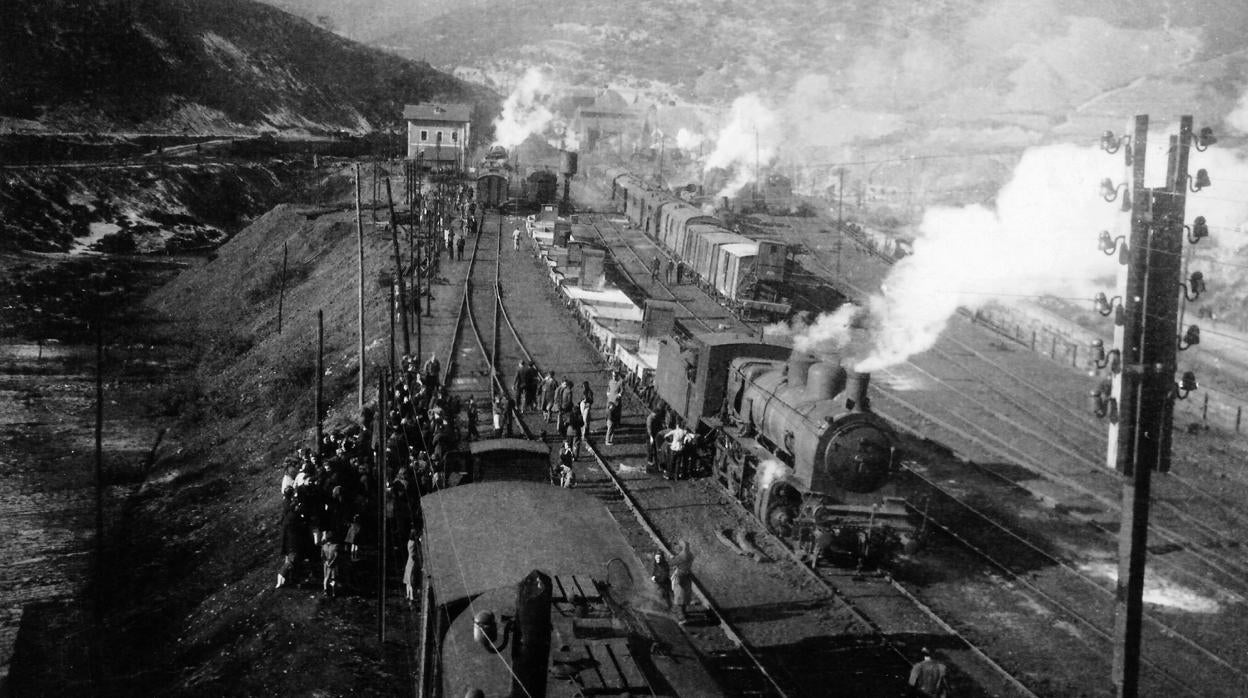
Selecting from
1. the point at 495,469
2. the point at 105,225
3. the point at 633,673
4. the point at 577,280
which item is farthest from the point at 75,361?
the point at 633,673

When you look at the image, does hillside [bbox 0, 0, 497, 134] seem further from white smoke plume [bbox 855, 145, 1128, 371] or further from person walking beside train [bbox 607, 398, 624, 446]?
white smoke plume [bbox 855, 145, 1128, 371]

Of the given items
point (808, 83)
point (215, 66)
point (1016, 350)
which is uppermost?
point (808, 83)

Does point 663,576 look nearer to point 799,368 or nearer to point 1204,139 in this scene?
point 799,368

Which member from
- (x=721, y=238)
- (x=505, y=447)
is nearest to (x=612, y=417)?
(x=505, y=447)

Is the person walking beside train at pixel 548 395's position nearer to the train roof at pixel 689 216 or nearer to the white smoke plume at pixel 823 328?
the white smoke plume at pixel 823 328

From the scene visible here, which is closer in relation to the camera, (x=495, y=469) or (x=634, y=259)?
(x=495, y=469)

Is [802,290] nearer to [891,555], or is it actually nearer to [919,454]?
[919,454]

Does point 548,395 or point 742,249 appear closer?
point 548,395
